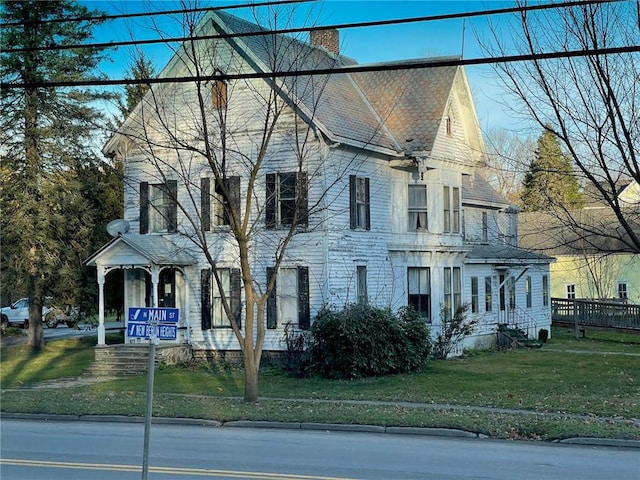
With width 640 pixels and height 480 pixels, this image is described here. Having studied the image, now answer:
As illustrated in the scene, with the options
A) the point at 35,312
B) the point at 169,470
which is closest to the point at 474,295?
the point at 35,312

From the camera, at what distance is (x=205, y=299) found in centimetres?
2914

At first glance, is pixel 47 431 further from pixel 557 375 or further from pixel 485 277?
pixel 485 277

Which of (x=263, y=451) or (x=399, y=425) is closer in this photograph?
(x=263, y=451)

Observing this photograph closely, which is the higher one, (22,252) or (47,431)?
(22,252)

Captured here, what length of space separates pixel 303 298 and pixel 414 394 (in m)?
7.59

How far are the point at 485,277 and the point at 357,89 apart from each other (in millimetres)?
10130

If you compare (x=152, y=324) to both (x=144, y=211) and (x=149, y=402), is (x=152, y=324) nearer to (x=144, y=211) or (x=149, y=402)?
(x=149, y=402)

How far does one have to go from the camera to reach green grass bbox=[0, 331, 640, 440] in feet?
51.7

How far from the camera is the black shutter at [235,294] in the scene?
28328 millimetres

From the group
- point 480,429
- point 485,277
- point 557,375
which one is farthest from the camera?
point 485,277

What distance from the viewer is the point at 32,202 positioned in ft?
110

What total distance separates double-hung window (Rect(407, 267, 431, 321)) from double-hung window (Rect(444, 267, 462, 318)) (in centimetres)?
93

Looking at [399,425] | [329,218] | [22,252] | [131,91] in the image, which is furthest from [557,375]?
[131,91]

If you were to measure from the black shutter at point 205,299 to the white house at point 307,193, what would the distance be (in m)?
0.05
